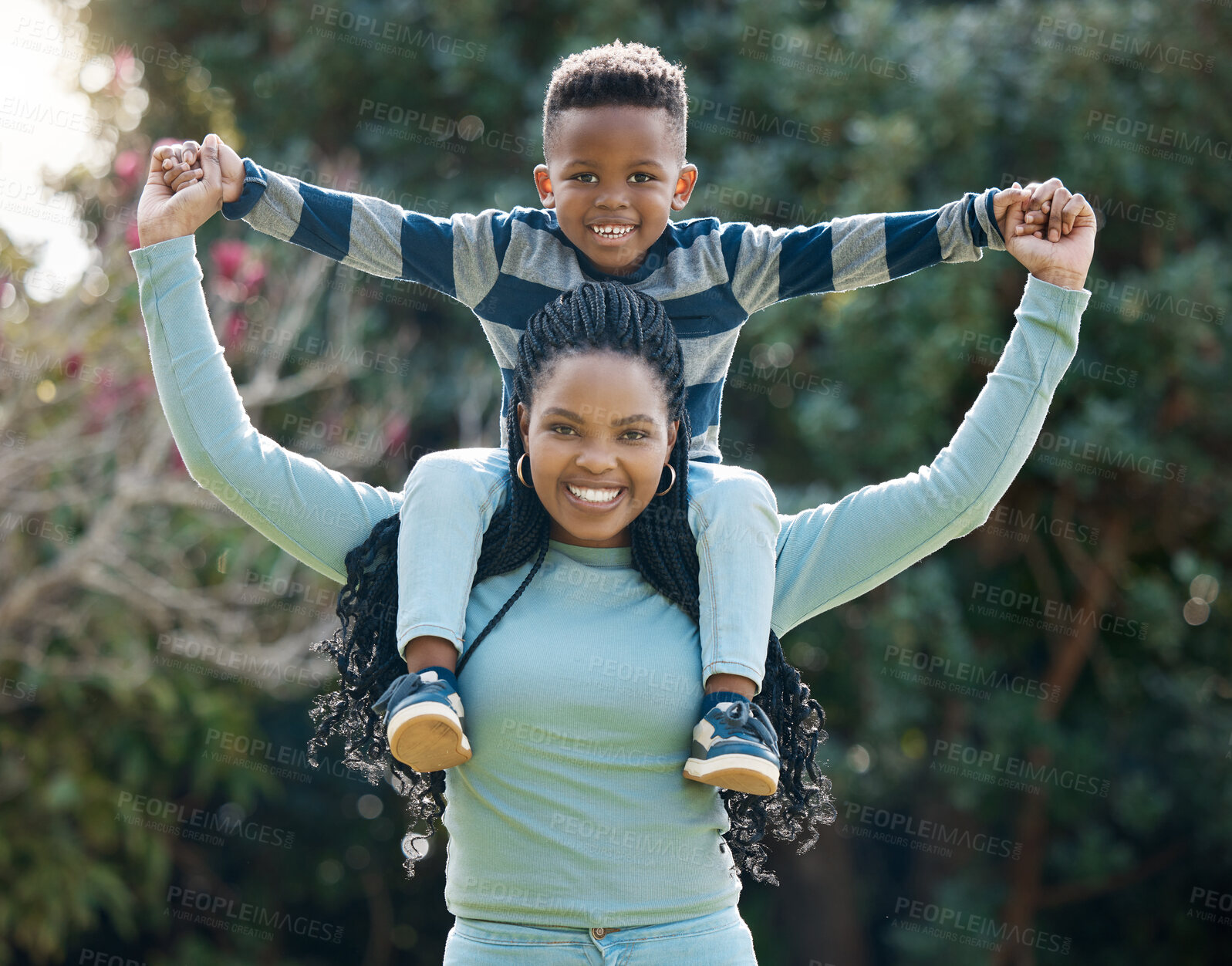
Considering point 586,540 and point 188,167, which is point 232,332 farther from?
point 586,540

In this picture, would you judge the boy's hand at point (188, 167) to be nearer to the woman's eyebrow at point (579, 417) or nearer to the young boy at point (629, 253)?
the young boy at point (629, 253)

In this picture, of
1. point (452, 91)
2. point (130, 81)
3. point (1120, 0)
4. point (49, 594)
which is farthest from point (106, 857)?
point (1120, 0)

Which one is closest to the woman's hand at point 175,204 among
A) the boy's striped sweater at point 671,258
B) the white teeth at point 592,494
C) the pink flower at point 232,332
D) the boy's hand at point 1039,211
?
the boy's striped sweater at point 671,258

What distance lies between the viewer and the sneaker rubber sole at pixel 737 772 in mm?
1633

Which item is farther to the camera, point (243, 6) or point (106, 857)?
point (243, 6)

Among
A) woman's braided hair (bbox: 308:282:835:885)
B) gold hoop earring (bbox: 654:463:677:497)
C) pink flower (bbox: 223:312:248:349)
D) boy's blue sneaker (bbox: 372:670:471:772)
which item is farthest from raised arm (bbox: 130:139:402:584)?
pink flower (bbox: 223:312:248:349)

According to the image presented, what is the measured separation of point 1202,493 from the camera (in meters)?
6.30

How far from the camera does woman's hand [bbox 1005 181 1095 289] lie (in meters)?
1.82

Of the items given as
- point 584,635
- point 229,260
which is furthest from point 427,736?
point 229,260

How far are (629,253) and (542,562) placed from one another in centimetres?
53

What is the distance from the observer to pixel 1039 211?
1.85 metres

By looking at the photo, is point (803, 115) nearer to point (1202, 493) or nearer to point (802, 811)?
point (1202, 493)

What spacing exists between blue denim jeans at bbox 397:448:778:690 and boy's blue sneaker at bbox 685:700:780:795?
Answer: 0.07 m

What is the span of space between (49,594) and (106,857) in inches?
71.5
